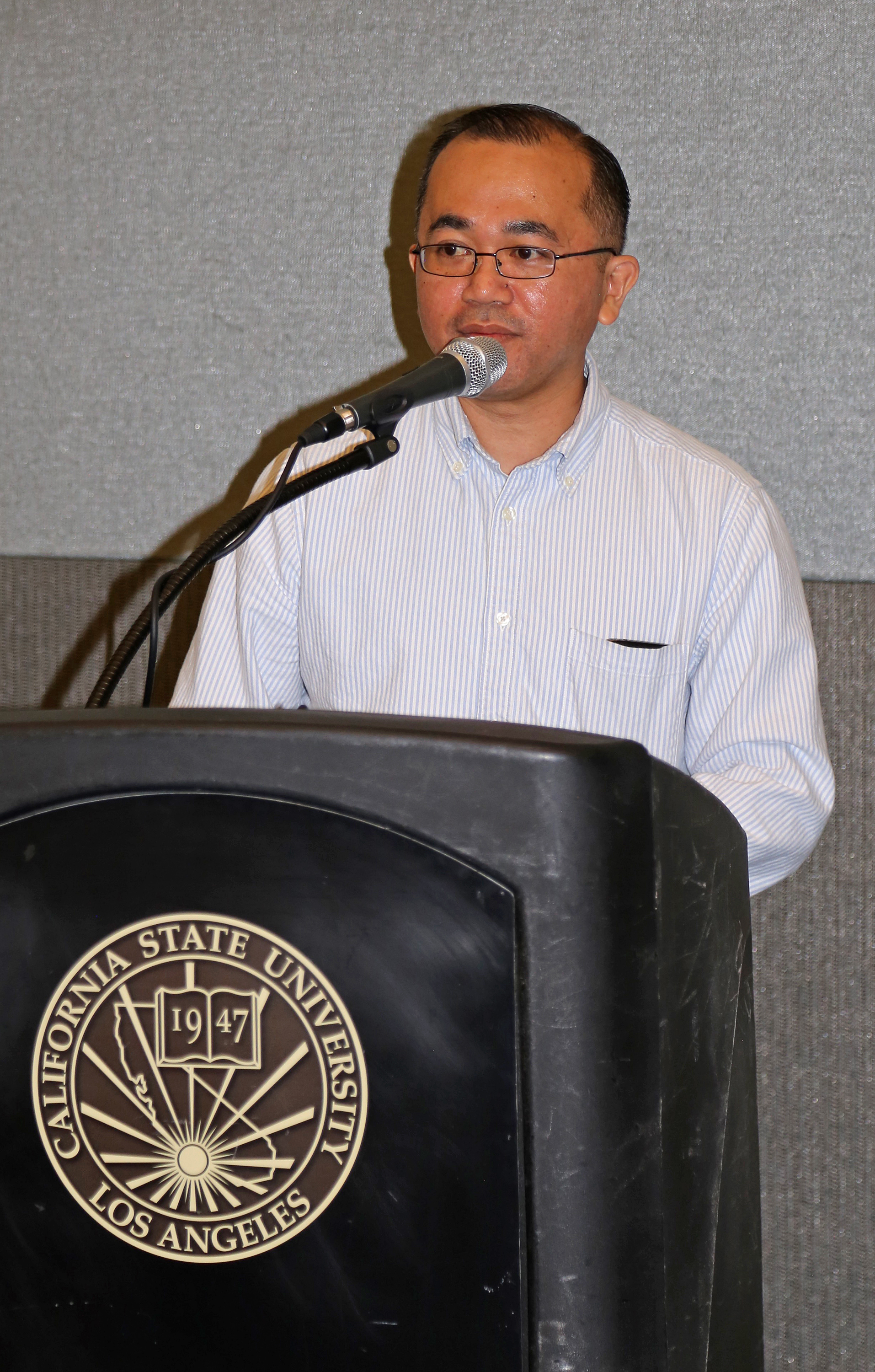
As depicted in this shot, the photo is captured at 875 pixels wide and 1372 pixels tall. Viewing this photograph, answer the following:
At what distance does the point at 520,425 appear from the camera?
1335 millimetres

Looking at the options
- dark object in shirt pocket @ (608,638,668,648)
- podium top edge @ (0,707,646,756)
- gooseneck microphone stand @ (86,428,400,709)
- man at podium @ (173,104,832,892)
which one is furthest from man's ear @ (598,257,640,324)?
podium top edge @ (0,707,646,756)

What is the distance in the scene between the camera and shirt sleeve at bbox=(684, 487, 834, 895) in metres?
1.13

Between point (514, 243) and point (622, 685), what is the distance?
42cm

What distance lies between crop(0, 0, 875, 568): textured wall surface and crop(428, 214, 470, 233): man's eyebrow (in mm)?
374

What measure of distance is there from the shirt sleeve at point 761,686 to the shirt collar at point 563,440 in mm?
158

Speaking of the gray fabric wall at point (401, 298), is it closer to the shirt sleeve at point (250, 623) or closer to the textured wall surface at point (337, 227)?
the textured wall surface at point (337, 227)

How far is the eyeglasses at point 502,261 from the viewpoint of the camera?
1.23 metres

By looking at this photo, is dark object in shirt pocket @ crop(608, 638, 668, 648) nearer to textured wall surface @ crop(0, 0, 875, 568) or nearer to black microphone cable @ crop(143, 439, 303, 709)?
textured wall surface @ crop(0, 0, 875, 568)

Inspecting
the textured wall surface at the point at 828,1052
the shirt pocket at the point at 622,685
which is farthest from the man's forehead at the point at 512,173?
the textured wall surface at the point at 828,1052

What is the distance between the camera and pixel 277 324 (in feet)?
5.42

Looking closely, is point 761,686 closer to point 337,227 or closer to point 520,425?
point 520,425

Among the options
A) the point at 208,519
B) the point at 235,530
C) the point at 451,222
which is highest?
the point at 451,222

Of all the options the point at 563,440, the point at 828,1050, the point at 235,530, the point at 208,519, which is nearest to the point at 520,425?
the point at 563,440

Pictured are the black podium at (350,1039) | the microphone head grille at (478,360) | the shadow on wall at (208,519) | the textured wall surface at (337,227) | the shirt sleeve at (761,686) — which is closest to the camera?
the black podium at (350,1039)
